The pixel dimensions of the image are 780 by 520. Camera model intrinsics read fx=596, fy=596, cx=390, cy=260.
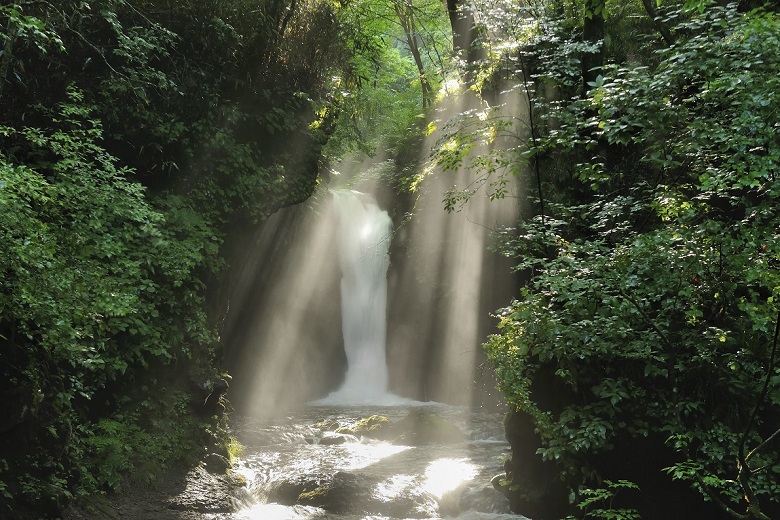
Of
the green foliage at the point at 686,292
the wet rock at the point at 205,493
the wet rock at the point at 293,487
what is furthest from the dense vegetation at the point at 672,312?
the wet rock at the point at 205,493

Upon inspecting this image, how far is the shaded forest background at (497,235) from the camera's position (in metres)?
5.61

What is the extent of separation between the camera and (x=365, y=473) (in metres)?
10.7

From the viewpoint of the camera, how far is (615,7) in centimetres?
1205

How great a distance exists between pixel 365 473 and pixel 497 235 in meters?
4.84

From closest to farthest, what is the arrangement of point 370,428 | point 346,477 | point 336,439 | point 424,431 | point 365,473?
1. point 346,477
2. point 365,473
3. point 336,439
4. point 424,431
5. point 370,428

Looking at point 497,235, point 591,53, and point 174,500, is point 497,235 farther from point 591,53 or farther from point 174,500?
point 174,500

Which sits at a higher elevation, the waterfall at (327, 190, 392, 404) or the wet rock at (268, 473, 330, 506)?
the waterfall at (327, 190, 392, 404)

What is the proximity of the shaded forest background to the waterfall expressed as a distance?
9.64 metres

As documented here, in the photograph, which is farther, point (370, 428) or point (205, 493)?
point (370, 428)

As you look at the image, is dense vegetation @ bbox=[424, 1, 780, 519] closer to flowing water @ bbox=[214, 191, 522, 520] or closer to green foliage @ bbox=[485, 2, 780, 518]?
green foliage @ bbox=[485, 2, 780, 518]

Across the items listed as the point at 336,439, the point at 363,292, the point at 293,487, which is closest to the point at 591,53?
the point at 293,487

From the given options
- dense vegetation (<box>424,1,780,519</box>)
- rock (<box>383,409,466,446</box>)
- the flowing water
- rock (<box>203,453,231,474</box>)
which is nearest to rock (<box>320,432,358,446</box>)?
the flowing water

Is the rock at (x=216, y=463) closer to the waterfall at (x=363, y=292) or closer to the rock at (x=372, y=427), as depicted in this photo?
the rock at (x=372, y=427)

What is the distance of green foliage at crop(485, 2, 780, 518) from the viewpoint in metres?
5.25
